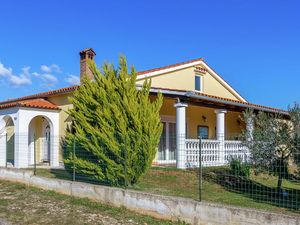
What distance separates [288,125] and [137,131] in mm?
4398

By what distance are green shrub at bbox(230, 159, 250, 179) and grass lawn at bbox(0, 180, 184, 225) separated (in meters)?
4.92

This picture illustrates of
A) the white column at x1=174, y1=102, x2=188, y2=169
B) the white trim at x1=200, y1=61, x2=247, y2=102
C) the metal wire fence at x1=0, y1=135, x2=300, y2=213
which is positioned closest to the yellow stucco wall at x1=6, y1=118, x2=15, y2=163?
the metal wire fence at x1=0, y1=135, x2=300, y2=213

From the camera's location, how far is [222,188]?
1139cm

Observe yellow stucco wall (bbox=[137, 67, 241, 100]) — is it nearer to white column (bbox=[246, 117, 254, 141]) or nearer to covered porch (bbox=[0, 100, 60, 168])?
covered porch (bbox=[0, 100, 60, 168])

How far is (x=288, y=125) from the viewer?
34.8 ft

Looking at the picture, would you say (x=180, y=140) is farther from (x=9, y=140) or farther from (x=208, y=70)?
(x=9, y=140)

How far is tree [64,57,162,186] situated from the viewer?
992 centimetres

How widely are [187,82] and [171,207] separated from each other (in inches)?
517

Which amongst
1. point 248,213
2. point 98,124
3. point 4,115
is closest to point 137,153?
point 98,124

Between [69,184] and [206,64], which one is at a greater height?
[206,64]

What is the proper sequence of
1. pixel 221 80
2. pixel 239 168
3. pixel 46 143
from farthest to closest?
1. pixel 221 80
2. pixel 46 143
3. pixel 239 168

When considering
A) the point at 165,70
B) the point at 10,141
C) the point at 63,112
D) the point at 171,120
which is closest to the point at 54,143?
the point at 63,112

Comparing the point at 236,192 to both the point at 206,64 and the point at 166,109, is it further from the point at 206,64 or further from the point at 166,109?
the point at 206,64

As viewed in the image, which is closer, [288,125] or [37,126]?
[288,125]
